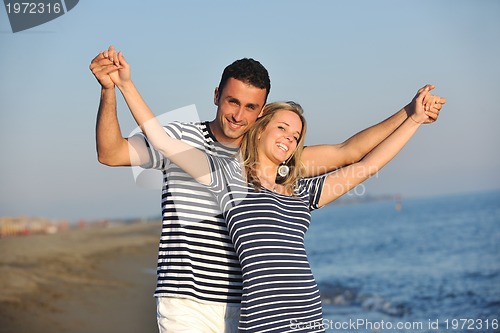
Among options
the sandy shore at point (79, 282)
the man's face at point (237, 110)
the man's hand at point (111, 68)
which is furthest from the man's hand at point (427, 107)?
the sandy shore at point (79, 282)

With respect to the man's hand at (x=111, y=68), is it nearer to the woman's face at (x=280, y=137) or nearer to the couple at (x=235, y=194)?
the couple at (x=235, y=194)

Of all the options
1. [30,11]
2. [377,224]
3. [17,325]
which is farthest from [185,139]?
[377,224]

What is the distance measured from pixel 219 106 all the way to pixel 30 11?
21.0 feet

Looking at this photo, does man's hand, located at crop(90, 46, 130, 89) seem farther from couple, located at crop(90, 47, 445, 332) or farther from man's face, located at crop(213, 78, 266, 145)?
man's face, located at crop(213, 78, 266, 145)

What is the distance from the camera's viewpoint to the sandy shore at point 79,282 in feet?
26.1

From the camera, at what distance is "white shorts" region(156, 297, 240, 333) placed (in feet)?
8.27

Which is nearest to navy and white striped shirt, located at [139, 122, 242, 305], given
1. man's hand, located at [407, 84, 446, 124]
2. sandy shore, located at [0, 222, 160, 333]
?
man's hand, located at [407, 84, 446, 124]

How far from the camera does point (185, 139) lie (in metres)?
2.66

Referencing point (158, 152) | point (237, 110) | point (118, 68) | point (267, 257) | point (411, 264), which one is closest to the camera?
point (118, 68)

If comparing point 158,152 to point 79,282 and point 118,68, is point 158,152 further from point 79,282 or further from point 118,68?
point 79,282

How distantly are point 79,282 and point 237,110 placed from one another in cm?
808

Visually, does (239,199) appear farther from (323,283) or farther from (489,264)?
(489,264)

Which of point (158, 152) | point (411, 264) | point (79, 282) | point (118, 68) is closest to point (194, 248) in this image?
point (158, 152)

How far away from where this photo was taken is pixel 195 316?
100.0 inches
